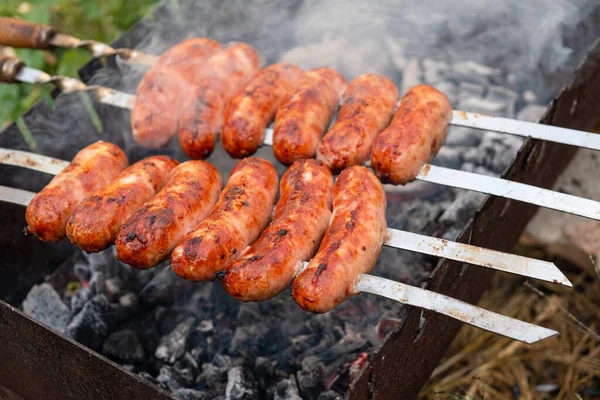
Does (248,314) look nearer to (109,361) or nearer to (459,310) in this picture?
(109,361)

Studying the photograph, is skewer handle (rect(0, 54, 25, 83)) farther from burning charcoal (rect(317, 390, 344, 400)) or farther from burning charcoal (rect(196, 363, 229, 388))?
burning charcoal (rect(317, 390, 344, 400))

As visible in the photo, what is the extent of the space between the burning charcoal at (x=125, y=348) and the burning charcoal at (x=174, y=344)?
10 centimetres

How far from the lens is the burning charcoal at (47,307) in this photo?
11.7ft

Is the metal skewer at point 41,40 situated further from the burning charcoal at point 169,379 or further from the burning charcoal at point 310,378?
the burning charcoal at point 310,378

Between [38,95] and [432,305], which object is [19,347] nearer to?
[432,305]

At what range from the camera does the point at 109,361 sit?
7.97 feet

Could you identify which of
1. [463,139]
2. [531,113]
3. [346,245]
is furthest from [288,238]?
[531,113]

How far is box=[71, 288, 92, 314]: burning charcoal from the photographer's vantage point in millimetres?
3582

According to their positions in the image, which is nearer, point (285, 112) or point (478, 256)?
point (478, 256)

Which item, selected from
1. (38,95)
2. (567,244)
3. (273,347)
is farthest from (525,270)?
(38,95)

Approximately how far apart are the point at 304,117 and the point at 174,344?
4.70ft

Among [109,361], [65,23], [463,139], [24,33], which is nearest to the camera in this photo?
[109,361]

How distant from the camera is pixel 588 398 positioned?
370cm

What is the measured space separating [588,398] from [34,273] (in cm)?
359
